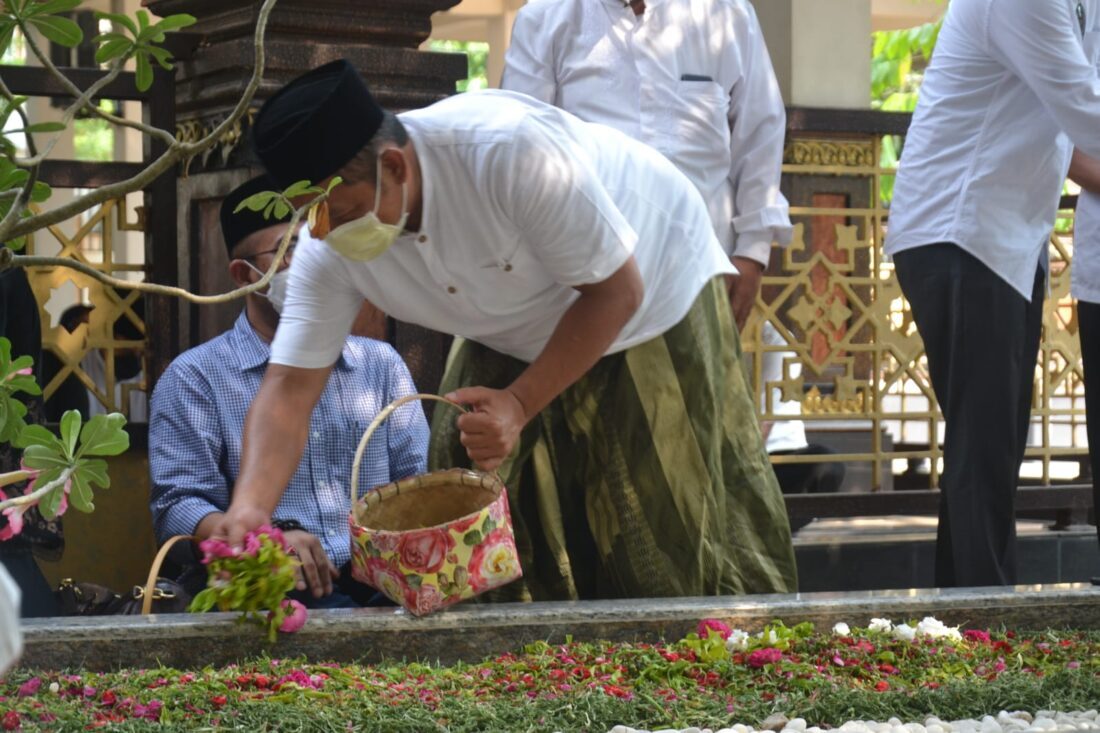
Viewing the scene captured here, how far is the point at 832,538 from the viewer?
6254 millimetres

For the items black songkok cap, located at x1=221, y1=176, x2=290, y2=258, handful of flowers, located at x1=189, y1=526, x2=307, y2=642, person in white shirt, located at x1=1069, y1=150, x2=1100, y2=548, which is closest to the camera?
handful of flowers, located at x1=189, y1=526, x2=307, y2=642

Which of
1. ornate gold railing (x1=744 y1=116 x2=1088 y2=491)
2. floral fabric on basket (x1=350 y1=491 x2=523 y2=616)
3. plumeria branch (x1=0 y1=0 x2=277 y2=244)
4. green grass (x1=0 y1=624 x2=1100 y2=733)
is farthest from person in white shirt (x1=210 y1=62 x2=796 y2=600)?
ornate gold railing (x1=744 y1=116 x2=1088 y2=491)

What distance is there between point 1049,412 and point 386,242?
3687 mm

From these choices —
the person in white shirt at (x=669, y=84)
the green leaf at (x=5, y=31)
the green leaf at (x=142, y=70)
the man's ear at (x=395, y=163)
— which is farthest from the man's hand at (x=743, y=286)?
the green leaf at (x=5, y=31)

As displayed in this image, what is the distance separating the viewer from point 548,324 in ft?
12.3

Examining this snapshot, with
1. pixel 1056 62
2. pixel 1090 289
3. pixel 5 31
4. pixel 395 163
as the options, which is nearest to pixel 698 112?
pixel 1056 62

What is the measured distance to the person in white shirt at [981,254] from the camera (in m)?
4.48

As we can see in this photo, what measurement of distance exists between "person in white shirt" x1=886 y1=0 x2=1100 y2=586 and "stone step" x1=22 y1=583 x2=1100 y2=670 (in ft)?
3.09

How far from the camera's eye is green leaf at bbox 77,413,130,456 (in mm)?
2281

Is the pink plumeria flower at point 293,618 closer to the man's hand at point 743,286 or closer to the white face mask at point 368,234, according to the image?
the white face mask at point 368,234

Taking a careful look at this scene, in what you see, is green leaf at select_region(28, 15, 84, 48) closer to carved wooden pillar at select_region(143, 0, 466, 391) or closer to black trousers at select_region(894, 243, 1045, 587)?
carved wooden pillar at select_region(143, 0, 466, 391)

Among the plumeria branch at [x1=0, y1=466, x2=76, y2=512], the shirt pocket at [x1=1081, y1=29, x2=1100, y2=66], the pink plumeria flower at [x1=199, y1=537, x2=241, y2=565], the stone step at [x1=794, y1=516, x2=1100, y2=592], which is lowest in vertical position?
the stone step at [x1=794, y1=516, x2=1100, y2=592]

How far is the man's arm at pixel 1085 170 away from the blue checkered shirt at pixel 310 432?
1.91 m

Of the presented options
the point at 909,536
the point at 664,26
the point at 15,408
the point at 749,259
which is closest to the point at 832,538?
the point at 909,536
